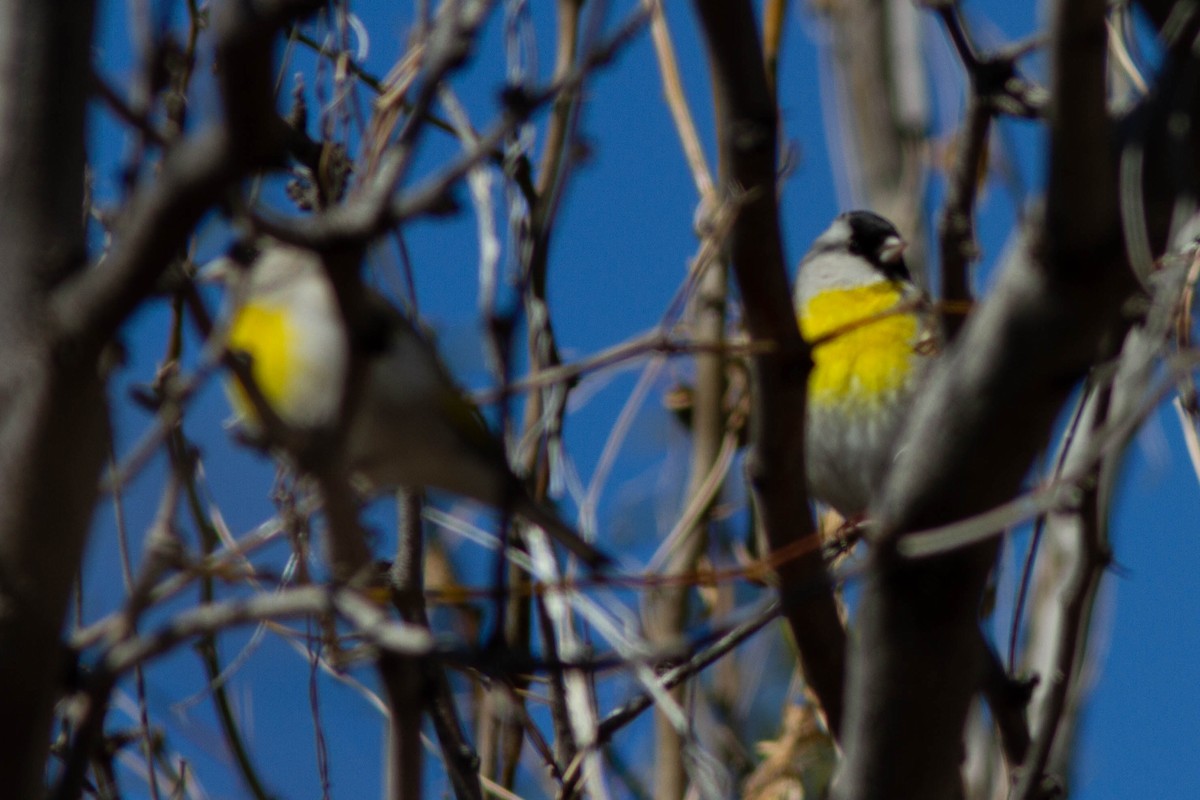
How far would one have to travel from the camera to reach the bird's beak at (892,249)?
11.2ft

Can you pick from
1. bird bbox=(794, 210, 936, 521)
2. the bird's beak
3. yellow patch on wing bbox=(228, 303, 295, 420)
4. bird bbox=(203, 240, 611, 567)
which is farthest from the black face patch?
yellow patch on wing bbox=(228, 303, 295, 420)

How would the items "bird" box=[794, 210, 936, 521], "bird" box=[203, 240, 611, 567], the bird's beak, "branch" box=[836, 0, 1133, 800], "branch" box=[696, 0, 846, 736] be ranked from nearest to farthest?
"branch" box=[836, 0, 1133, 800]
"branch" box=[696, 0, 846, 736]
"bird" box=[203, 240, 611, 567]
"bird" box=[794, 210, 936, 521]
the bird's beak

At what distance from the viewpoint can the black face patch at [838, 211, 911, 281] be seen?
3488mm

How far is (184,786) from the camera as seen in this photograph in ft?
6.77

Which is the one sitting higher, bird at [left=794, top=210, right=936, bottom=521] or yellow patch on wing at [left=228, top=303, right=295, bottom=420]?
yellow patch on wing at [left=228, top=303, right=295, bottom=420]

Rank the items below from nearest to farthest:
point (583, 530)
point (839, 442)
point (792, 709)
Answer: point (583, 530), point (792, 709), point (839, 442)

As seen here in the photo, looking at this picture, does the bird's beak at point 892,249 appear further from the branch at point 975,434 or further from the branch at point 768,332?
the branch at point 975,434

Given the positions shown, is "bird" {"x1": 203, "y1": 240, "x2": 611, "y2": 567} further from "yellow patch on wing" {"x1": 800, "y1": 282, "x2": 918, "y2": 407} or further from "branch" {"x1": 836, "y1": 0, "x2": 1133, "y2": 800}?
"yellow patch on wing" {"x1": 800, "y1": 282, "x2": 918, "y2": 407}

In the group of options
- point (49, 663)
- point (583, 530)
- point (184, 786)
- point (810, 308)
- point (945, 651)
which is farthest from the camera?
point (810, 308)

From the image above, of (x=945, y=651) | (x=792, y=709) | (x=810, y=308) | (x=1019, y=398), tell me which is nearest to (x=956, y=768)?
(x=945, y=651)

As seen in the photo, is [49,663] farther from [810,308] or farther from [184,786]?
[810,308]

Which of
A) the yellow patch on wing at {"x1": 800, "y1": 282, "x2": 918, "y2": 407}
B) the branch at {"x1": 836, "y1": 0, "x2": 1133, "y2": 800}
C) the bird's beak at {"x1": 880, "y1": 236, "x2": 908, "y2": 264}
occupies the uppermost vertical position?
the bird's beak at {"x1": 880, "y1": 236, "x2": 908, "y2": 264}

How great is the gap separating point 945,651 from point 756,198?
0.57 m

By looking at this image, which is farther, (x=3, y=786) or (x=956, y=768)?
(x=956, y=768)
